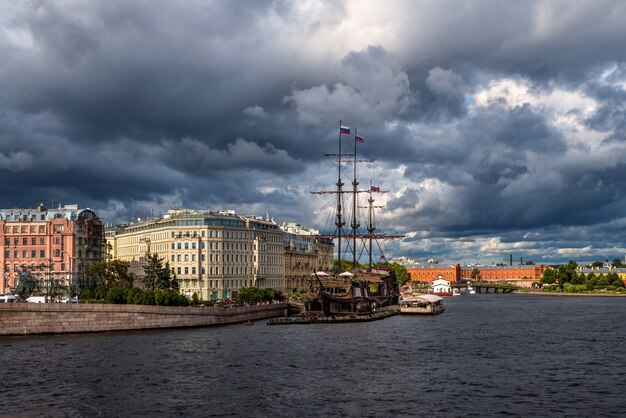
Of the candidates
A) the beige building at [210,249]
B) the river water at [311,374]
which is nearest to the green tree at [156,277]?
the beige building at [210,249]

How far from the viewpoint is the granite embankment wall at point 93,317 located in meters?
77.6

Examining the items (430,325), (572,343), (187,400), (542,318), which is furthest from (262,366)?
(542,318)

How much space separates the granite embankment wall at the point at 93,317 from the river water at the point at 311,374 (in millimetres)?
2428

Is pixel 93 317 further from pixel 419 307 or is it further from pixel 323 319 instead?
pixel 419 307

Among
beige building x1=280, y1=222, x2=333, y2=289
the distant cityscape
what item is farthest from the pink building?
beige building x1=280, y1=222, x2=333, y2=289

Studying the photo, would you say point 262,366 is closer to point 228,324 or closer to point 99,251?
point 228,324

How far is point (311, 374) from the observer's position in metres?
55.0

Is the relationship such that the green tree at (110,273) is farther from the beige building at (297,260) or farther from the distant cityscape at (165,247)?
the beige building at (297,260)

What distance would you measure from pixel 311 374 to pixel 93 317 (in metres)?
37.1

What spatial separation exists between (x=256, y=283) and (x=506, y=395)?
10799 centimetres

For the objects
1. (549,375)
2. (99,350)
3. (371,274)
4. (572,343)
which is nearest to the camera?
(549,375)

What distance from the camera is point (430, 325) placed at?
106m

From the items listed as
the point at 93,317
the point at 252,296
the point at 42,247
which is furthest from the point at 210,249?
the point at 93,317

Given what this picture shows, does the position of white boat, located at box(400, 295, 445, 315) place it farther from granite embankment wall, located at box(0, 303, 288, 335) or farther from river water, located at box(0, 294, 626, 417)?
granite embankment wall, located at box(0, 303, 288, 335)
